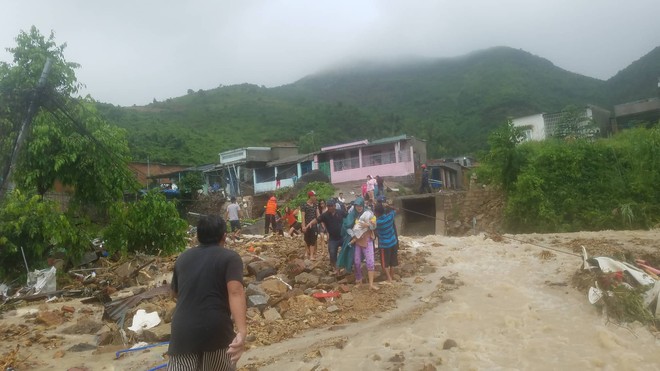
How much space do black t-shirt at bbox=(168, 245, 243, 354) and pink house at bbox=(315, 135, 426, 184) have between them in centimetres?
3057

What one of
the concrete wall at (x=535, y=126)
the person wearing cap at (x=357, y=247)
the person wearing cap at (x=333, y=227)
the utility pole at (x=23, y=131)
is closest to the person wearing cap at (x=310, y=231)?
the person wearing cap at (x=333, y=227)

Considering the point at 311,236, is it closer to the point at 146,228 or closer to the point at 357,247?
the point at 357,247

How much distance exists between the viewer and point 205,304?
3.41m

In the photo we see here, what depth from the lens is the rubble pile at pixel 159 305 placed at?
774 cm

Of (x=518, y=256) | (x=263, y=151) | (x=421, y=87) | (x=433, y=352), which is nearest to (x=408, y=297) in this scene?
(x=433, y=352)

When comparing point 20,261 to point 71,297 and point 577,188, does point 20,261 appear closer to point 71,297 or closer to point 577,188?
point 71,297

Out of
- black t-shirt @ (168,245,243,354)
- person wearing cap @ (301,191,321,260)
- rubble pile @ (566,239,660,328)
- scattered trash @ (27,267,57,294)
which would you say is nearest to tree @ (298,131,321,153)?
person wearing cap @ (301,191,321,260)

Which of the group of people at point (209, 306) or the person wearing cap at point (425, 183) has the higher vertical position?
the person wearing cap at point (425, 183)

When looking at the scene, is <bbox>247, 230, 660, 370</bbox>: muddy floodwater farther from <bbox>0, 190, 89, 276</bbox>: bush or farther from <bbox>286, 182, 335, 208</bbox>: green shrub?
<bbox>286, 182, 335, 208</bbox>: green shrub

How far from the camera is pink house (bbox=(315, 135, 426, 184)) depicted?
34.2 meters

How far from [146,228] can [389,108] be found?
244 feet

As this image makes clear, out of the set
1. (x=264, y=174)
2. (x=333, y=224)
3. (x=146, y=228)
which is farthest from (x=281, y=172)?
(x=333, y=224)

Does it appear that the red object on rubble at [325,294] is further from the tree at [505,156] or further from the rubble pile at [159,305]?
the tree at [505,156]

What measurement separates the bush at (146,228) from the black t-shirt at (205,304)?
38.9 feet
